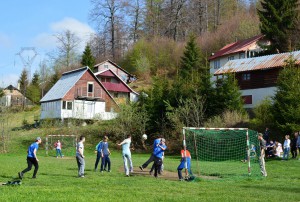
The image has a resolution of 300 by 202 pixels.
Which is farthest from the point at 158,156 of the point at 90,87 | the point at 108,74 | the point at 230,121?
the point at 108,74

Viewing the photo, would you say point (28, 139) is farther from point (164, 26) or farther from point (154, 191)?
point (164, 26)

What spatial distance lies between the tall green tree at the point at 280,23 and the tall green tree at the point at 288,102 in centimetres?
1758

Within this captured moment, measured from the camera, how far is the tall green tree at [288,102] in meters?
31.7

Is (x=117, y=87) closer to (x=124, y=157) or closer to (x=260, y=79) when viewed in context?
(x=260, y=79)

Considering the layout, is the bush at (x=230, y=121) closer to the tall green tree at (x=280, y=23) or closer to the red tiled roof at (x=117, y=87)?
the tall green tree at (x=280, y=23)

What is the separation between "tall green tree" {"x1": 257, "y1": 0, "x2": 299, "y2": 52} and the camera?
164 ft

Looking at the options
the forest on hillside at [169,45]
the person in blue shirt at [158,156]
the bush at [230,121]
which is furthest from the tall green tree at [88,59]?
the person in blue shirt at [158,156]

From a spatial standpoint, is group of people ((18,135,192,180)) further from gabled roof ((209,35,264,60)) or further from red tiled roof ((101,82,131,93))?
red tiled roof ((101,82,131,93))

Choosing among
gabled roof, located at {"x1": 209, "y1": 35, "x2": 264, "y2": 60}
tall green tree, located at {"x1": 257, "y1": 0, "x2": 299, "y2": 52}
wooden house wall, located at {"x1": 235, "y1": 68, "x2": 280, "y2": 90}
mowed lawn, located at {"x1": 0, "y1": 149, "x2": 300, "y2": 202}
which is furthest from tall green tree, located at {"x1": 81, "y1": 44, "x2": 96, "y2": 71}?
mowed lawn, located at {"x1": 0, "y1": 149, "x2": 300, "y2": 202}

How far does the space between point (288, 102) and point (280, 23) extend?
847 inches

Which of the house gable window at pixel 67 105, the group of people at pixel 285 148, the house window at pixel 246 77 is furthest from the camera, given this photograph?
the house gable window at pixel 67 105

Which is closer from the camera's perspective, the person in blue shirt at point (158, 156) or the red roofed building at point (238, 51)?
the person in blue shirt at point (158, 156)

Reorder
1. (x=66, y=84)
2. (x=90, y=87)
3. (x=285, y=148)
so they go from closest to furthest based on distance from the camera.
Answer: (x=285, y=148)
(x=90, y=87)
(x=66, y=84)

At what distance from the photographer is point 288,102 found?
3222 cm
